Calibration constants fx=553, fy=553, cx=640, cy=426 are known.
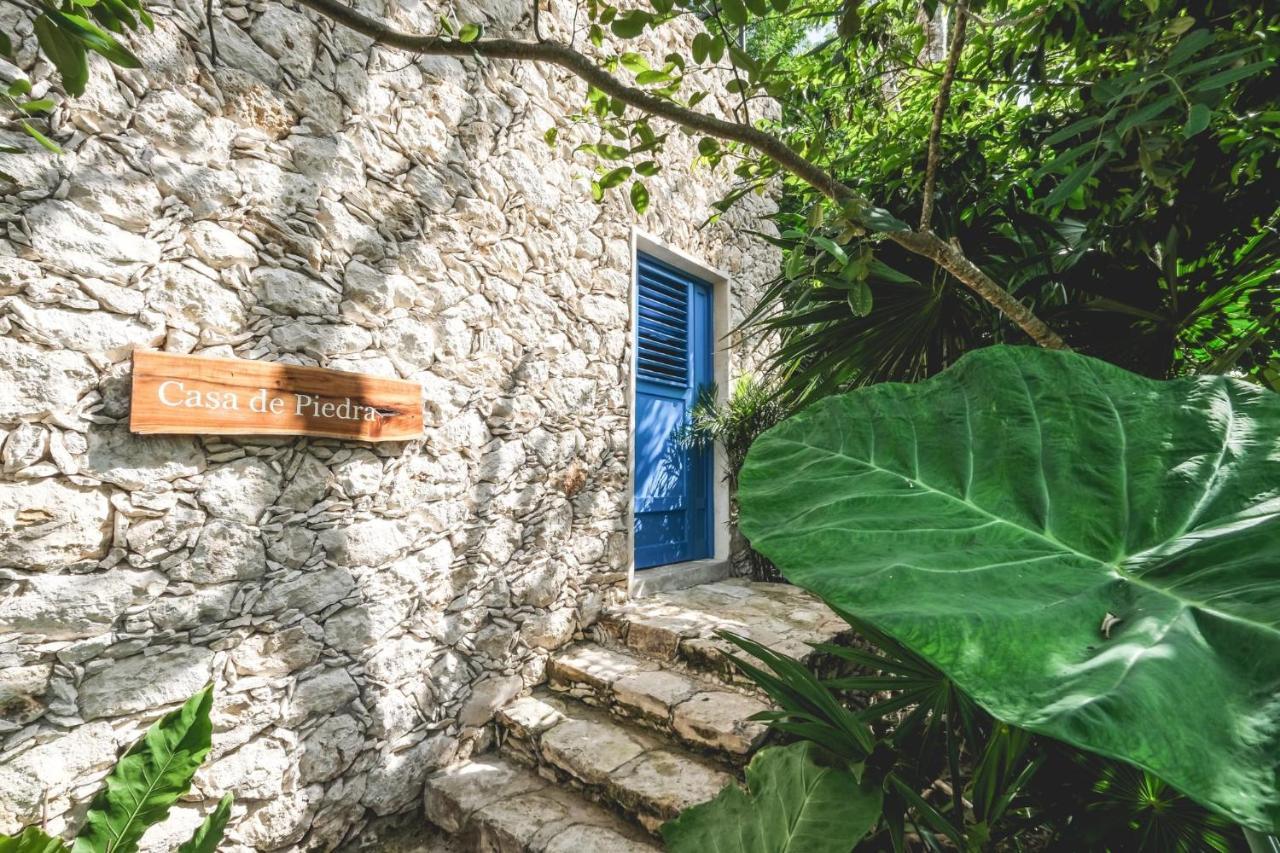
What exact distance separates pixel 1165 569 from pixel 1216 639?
94 millimetres

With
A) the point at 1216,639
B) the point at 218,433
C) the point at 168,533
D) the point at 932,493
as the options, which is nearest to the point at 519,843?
the point at 168,533

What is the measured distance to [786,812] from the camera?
117 cm

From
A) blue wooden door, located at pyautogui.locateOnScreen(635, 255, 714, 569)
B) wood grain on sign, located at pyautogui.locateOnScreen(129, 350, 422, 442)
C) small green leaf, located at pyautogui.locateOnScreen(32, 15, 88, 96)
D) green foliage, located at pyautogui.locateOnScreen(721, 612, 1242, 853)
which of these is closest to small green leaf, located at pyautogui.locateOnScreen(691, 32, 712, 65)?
small green leaf, located at pyautogui.locateOnScreen(32, 15, 88, 96)

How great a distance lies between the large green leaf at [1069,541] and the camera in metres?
0.34

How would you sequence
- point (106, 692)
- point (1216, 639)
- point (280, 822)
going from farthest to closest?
point (280, 822)
point (106, 692)
point (1216, 639)

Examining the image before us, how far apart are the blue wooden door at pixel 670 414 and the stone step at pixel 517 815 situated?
1.46 meters

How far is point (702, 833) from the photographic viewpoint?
1.25m

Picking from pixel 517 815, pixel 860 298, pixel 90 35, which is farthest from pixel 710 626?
pixel 90 35

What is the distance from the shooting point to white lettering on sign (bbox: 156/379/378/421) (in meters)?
1.53

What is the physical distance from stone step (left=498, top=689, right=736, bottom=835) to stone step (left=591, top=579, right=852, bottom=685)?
1.27ft

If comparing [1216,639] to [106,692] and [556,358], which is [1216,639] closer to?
[106,692]

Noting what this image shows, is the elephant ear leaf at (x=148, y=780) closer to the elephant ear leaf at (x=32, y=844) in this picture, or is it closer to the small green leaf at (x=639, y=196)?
the elephant ear leaf at (x=32, y=844)

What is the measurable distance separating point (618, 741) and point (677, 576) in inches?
51.2

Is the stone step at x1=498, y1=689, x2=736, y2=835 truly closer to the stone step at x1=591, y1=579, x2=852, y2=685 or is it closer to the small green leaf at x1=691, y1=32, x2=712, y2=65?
the stone step at x1=591, y1=579, x2=852, y2=685
